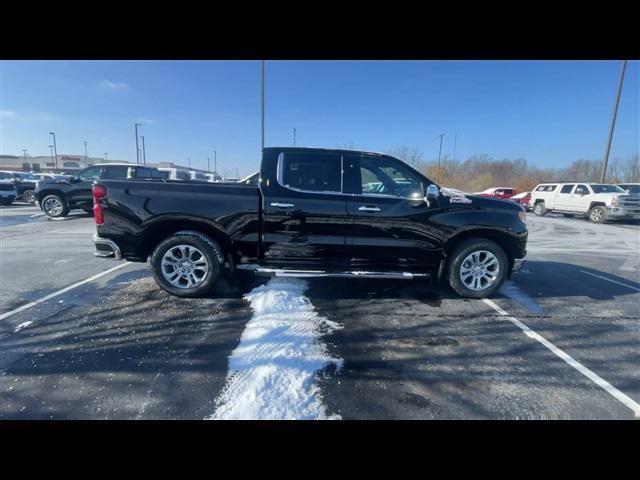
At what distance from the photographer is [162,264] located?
3957mm

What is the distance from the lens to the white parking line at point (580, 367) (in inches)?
88.3

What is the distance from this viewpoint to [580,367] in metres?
2.70

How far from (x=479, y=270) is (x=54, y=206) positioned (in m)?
14.5

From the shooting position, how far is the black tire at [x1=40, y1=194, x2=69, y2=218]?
11.2m

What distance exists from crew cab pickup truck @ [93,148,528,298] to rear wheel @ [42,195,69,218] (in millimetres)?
10113

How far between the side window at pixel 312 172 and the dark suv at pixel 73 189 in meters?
9.15

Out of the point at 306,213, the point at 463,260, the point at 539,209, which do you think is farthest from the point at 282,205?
the point at 539,209

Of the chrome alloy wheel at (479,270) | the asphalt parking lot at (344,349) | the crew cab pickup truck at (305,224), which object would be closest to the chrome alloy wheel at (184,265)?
the crew cab pickup truck at (305,224)

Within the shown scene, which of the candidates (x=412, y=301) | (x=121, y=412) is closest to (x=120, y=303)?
(x=121, y=412)

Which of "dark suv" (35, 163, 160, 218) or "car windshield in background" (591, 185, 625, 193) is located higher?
"car windshield in background" (591, 185, 625, 193)

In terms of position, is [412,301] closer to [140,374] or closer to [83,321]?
[140,374]

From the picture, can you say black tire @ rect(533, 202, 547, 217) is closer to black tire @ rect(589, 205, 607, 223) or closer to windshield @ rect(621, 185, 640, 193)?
black tire @ rect(589, 205, 607, 223)

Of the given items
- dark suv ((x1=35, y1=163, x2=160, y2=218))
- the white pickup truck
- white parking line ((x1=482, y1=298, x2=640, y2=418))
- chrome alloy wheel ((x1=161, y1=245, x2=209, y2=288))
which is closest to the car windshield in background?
the white pickup truck
